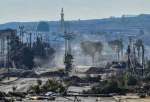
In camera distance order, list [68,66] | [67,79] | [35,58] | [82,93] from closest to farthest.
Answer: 1. [82,93]
2. [67,79]
3. [68,66]
4. [35,58]

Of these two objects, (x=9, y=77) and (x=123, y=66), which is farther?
(x=123, y=66)

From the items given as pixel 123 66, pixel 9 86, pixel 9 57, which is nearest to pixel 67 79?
pixel 9 86

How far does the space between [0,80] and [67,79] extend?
13.5m

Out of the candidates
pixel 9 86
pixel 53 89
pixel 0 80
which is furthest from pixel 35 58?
pixel 53 89

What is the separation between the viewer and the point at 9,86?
91562 mm

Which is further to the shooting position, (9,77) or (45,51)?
(45,51)

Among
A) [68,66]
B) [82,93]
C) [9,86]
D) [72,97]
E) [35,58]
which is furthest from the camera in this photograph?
[35,58]

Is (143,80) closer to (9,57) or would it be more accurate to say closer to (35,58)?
(9,57)

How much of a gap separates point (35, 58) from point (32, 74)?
1564 inches

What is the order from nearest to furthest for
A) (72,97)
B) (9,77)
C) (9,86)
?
(72,97), (9,86), (9,77)

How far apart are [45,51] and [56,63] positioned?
6069 millimetres

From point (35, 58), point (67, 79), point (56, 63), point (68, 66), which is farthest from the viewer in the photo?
point (56, 63)

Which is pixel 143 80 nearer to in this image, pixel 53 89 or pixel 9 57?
pixel 53 89

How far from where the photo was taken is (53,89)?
77.9 metres
